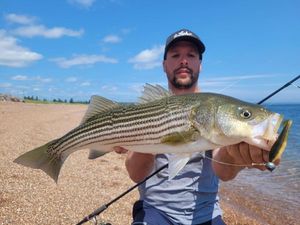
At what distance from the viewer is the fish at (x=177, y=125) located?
385 cm

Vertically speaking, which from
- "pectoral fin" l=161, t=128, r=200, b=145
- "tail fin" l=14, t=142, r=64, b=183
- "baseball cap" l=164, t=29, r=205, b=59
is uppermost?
"baseball cap" l=164, t=29, r=205, b=59

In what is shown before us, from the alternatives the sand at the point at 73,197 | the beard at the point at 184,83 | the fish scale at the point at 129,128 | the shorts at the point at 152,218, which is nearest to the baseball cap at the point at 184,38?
the beard at the point at 184,83

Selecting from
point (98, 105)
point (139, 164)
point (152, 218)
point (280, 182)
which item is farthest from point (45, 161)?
point (280, 182)

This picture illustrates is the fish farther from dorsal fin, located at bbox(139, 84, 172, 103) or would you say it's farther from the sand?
the sand

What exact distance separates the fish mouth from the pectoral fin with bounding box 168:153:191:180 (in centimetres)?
72

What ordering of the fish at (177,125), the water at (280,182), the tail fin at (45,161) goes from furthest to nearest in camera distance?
the water at (280,182)
the tail fin at (45,161)
the fish at (177,125)

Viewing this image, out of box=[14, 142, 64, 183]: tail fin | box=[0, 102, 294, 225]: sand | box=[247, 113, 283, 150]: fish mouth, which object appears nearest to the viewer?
box=[247, 113, 283, 150]: fish mouth

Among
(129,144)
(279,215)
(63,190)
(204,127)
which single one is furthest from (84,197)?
(204,127)

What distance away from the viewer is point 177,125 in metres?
4.07

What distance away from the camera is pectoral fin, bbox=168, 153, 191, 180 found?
4.16 meters

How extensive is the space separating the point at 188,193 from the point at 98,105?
5.79ft

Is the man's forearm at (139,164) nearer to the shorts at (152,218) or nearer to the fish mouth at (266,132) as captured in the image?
the shorts at (152,218)

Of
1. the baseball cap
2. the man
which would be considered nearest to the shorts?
the man

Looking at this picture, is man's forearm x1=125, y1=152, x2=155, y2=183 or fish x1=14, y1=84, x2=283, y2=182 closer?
fish x1=14, y1=84, x2=283, y2=182
